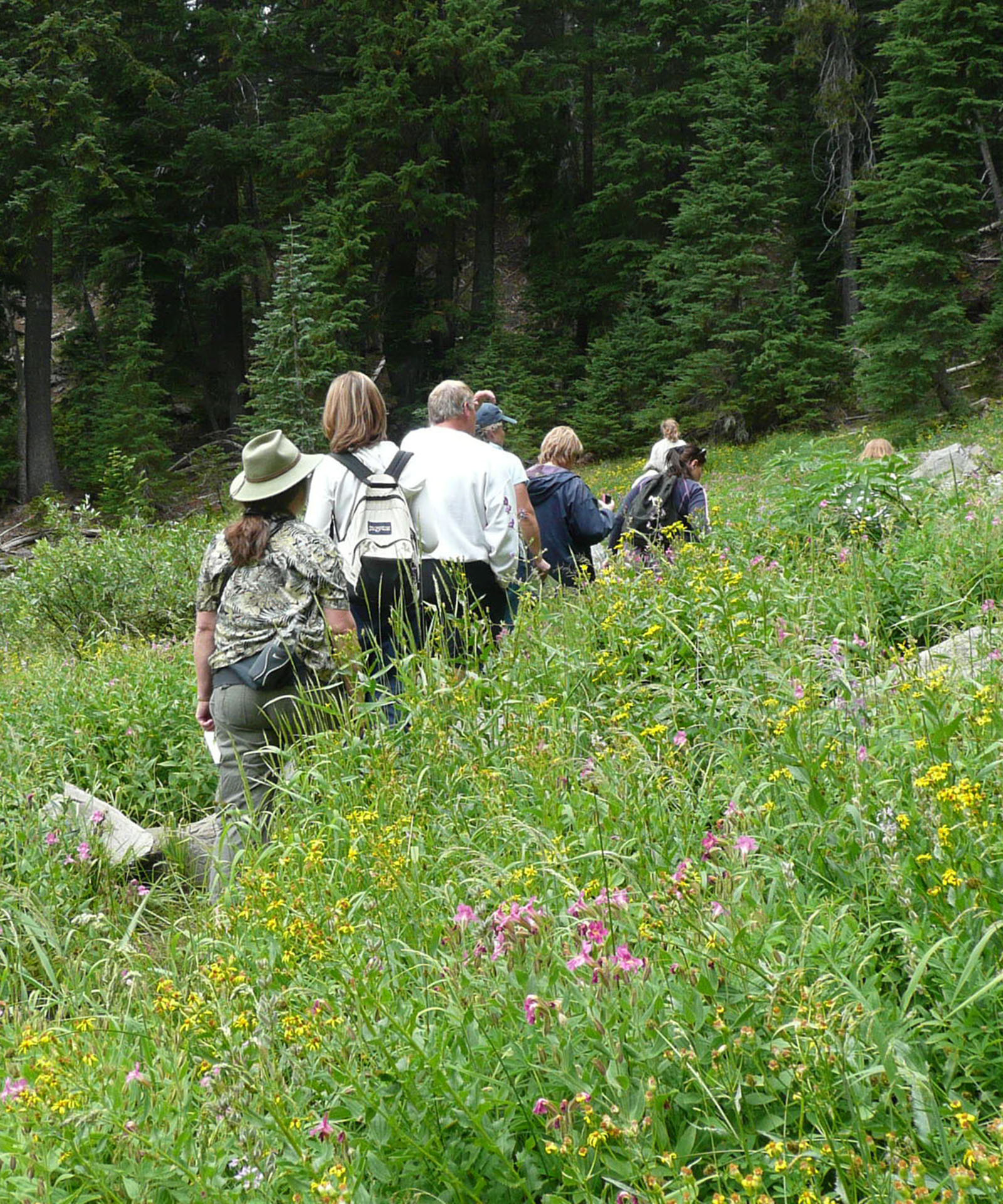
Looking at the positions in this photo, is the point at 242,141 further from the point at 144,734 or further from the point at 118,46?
the point at 144,734

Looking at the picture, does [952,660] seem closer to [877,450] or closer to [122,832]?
[122,832]

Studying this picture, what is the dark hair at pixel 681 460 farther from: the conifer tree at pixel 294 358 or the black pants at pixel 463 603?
the conifer tree at pixel 294 358

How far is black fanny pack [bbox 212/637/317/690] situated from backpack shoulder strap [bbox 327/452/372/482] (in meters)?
1.01

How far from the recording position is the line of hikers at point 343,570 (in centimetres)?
418

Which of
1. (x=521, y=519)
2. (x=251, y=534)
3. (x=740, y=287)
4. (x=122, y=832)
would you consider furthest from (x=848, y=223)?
(x=122, y=832)

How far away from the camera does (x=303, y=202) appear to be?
26.6 meters

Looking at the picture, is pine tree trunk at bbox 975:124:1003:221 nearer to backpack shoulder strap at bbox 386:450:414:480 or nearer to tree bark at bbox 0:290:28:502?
backpack shoulder strap at bbox 386:450:414:480

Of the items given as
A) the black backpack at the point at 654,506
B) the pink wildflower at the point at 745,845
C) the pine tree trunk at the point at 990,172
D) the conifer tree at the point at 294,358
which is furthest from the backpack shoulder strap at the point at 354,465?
the pine tree trunk at the point at 990,172

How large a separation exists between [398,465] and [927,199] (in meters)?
17.8

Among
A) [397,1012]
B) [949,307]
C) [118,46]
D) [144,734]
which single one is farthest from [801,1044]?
[118,46]

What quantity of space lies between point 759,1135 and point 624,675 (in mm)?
2340

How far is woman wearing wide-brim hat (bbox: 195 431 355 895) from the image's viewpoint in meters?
4.16

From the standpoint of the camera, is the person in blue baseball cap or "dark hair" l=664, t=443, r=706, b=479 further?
"dark hair" l=664, t=443, r=706, b=479

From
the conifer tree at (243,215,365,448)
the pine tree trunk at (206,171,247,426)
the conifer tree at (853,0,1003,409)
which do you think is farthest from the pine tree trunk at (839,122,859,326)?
the pine tree trunk at (206,171,247,426)
